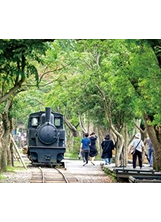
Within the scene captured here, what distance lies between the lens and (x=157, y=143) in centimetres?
1495

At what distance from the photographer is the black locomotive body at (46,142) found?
721 inches

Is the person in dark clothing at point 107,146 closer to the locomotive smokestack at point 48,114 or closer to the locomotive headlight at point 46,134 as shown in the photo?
the locomotive headlight at point 46,134

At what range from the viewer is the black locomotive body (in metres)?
18.3

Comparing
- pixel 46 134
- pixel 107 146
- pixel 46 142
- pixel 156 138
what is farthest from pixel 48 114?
pixel 156 138

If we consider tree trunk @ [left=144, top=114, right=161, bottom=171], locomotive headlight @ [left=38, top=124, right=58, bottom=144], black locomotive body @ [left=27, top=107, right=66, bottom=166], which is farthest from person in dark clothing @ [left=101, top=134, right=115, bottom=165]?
tree trunk @ [left=144, top=114, right=161, bottom=171]

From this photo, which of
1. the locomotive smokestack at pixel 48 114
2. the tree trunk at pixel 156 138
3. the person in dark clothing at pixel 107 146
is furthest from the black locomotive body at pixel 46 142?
the tree trunk at pixel 156 138

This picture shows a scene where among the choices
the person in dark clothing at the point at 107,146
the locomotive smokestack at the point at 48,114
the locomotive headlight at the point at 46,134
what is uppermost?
the locomotive smokestack at the point at 48,114

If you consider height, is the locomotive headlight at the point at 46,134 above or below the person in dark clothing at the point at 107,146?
above

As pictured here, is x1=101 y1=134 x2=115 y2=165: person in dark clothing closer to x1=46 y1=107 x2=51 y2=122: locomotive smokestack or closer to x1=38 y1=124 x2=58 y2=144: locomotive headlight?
x1=38 y1=124 x2=58 y2=144: locomotive headlight

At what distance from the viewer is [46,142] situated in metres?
18.3
